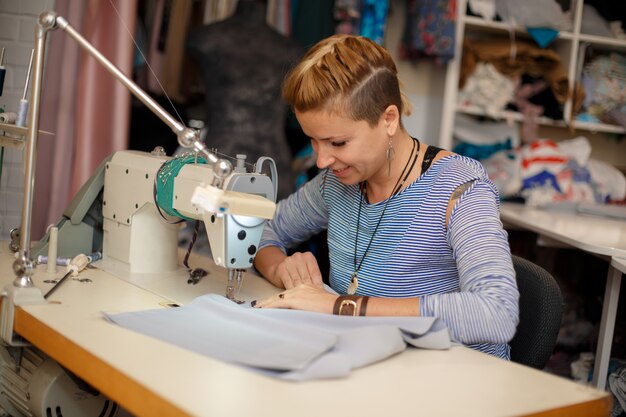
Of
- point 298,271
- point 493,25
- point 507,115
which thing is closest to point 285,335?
point 298,271

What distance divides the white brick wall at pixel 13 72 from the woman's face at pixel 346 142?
25.4 inches

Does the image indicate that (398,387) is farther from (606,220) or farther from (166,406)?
(606,220)

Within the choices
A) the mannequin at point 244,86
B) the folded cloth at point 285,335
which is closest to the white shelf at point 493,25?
the mannequin at point 244,86

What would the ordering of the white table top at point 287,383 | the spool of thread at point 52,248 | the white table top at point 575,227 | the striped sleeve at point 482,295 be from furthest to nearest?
the white table top at point 575,227
the spool of thread at point 52,248
the striped sleeve at point 482,295
the white table top at point 287,383

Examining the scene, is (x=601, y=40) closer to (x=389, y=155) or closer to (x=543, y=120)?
(x=543, y=120)

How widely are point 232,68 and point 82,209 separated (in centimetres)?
172

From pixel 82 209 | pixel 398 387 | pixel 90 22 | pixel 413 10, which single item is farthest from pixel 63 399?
pixel 413 10

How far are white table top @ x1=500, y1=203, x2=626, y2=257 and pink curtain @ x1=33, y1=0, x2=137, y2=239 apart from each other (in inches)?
65.1

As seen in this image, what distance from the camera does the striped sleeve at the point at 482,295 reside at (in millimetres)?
1448

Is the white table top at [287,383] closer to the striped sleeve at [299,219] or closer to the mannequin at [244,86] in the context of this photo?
the striped sleeve at [299,219]

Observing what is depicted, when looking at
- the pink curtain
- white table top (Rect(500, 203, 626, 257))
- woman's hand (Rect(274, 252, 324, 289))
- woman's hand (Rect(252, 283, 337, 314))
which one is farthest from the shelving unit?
woman's hand (Rect(252, 283, 337, 314))

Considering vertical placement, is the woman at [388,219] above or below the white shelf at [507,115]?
below

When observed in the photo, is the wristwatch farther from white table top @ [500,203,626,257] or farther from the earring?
white table top @ [500,203,626,257]

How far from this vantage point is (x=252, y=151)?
352cm
